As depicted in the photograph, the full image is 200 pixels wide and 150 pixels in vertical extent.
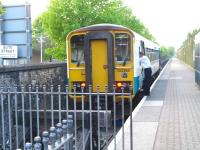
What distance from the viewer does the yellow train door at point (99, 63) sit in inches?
608

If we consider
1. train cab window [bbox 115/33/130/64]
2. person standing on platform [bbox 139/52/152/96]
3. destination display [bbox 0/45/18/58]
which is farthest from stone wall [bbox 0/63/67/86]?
person standing on platform [bbox 139/52/152/96]

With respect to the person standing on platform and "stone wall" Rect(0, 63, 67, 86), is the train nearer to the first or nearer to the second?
"stone wall" Rect(0, 63, 67, 86)

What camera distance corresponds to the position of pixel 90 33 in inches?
611

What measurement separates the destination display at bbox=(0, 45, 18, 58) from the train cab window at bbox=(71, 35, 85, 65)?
5994mm

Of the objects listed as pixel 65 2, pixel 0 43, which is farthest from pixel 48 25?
pixel 0 43

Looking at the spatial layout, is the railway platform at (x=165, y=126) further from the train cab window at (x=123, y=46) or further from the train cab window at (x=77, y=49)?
the train cab window at (x=77, y=49)

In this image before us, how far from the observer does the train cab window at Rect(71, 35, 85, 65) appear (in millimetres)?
16125

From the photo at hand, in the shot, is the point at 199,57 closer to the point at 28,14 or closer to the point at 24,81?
the point at 24,81

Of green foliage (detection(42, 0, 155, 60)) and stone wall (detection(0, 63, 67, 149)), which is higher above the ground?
green foliage (detection(42, 0, 155, 60))

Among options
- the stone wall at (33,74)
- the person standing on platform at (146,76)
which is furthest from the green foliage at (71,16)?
the person standing on platform at (146,76)

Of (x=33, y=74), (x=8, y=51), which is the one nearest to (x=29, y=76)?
(x=33, y=74)

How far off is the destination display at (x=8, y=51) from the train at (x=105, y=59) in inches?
214

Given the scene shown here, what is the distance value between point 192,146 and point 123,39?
7.78 meters

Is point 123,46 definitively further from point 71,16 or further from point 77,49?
point 71,16
